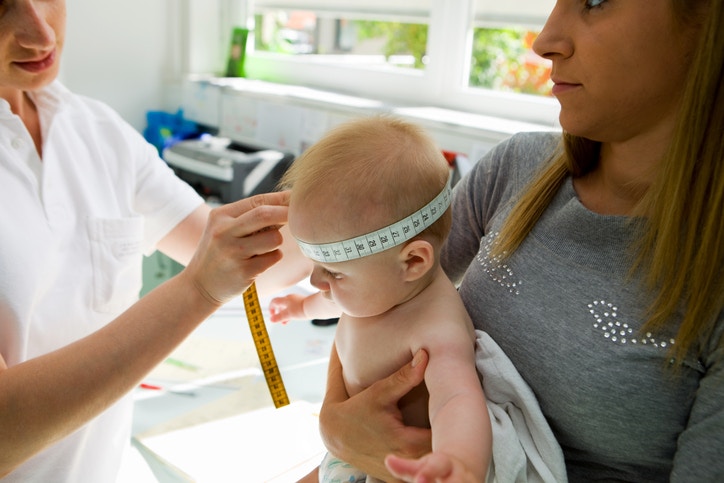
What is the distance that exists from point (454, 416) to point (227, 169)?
1.73m

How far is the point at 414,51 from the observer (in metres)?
2.69

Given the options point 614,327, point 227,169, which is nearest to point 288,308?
point 614,327

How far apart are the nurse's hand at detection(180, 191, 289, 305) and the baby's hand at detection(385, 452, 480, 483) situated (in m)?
0.46

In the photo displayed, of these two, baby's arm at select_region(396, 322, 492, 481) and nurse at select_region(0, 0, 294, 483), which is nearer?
baby's arm at select_region(396, 322, 492, 481)

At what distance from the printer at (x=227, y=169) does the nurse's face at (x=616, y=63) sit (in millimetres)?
1553

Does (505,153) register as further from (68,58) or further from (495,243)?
(68,58)

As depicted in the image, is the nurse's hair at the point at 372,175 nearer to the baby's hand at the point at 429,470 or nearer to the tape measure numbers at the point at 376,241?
the tape measure numbers at the point at 376,241

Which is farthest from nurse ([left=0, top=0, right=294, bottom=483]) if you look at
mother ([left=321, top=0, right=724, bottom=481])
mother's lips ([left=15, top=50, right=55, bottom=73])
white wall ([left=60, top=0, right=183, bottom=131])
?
white wall ([left=60, top=0, right=183, bottom=131])

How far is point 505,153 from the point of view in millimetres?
1161

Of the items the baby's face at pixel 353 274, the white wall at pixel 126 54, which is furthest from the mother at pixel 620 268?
the white wall at pixel 126 54

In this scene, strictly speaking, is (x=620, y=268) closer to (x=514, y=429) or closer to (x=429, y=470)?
(x=514, y=429)

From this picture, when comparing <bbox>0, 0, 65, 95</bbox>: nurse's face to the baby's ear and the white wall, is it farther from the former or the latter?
the white wall

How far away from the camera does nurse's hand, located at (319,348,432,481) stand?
3.04 feet

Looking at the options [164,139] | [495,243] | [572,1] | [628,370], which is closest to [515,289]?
[495,243]
